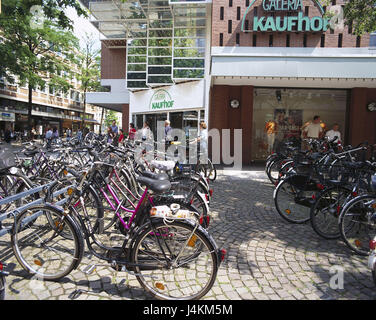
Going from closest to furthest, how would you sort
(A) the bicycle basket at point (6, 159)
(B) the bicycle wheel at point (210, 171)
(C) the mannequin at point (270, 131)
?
(A) the bicycle basket at point (6, 159)
(B) the bicycle wheel at point (210, 171)
(C) the mannequin at point (270, 131)

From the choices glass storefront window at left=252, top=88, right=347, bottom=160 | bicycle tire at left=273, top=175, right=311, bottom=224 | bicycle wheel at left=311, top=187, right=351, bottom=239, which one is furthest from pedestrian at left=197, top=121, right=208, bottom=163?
glass storefront window at left=252, top=88, right=347, bottom=160

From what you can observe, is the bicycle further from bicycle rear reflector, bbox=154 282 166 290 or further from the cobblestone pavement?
the cobblestone pavement

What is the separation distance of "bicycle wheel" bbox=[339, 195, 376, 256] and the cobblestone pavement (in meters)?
0.16

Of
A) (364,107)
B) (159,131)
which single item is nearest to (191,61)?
(159,131)

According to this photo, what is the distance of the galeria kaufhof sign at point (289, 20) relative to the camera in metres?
10.7

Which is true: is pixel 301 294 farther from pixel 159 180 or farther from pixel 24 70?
pixel 24 70

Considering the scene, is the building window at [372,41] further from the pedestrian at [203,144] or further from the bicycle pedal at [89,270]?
the bicycle pedal at [89,270]

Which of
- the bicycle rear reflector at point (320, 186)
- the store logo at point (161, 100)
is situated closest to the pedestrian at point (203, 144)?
the bicycle rear reflector at point (320, 186)

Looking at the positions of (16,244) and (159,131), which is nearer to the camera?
(16,244)

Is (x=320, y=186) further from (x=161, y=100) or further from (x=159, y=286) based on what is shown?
(x=161, y=100)

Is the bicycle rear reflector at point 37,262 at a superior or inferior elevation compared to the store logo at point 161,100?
inferior

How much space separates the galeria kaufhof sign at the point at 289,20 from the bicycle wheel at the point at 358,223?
32.1 ft

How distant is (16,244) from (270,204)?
455cm
